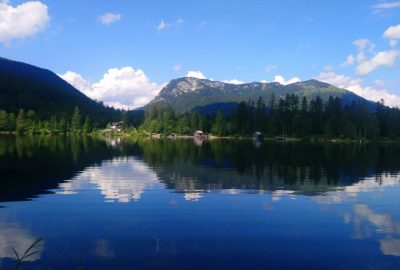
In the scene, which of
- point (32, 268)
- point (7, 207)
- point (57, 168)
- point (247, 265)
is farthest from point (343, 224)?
point (57, 168)

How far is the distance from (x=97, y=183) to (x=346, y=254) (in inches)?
1032

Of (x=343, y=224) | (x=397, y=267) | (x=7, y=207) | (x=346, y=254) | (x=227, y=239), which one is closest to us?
(x=397, y=267)

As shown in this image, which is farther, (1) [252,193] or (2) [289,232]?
(1) [252,193]

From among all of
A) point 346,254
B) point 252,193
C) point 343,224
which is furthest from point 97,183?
point 346,254

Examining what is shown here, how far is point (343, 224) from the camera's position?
2364 cm

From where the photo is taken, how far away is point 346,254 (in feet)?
59.2

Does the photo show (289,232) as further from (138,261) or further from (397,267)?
(138,261)

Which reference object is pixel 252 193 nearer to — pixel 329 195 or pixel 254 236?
pixel 329 195

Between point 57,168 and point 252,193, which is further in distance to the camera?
point 57,168

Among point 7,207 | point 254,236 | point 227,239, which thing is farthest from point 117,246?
point 7,207

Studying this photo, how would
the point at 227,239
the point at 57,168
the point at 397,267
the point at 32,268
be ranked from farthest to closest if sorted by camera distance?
the point at 57,168 → the point at 227,239 → the point at 397,267 → the point at 32,268

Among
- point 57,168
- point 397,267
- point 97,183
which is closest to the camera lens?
point 397,267

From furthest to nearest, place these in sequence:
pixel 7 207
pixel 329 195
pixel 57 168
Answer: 1. pixel 57 168
2. pixel 329 195
3. pixel 7 207

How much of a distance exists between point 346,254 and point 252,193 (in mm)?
16275
